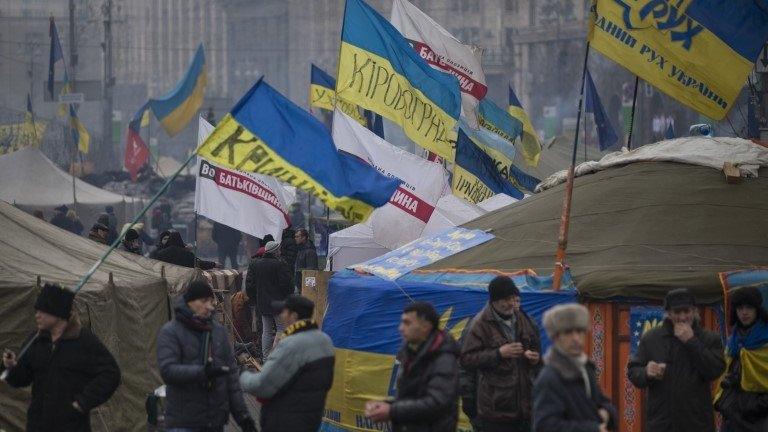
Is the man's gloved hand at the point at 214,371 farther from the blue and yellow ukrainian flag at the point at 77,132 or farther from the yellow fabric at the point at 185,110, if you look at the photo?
the blue and yellow ukrainian flag at the point at 77,132

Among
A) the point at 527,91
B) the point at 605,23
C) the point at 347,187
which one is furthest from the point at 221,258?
the point at 527,91

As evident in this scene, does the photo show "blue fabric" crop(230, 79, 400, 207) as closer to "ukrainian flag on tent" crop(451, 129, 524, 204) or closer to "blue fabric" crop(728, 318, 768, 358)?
"ukrainian flag on tent" crop(451, 129, 524, 204)

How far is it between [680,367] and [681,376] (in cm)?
5

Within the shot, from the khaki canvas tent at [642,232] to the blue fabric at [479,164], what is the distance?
435 centimetres

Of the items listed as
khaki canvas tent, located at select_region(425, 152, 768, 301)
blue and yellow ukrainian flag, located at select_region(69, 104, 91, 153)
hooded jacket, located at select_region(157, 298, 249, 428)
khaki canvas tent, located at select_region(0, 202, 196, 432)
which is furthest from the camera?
blue and yellow ukrainian flag, located at select_region(69, 104, 91, 153)

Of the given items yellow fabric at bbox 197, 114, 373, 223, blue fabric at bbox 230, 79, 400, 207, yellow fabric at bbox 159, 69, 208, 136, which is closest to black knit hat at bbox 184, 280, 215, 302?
yellow fabric at bbox 197, 114, 373, 223

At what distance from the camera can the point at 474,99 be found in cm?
2203

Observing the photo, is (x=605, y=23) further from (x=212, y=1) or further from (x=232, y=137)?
(x=212, y=1)

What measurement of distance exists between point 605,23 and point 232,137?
10.4 feet

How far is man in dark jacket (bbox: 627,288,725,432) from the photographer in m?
9.10

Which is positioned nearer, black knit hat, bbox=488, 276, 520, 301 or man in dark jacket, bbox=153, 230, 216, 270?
black knit hat, bbox=488, 276, 520, 301

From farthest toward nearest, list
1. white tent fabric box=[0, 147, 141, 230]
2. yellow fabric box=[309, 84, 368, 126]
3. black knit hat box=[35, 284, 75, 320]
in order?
white tent fabric box=[0, 147, 141, 230] < yellow fabric box=[309, 84, 368, 126] < black knit hat box=[35, 284, 75, 320]

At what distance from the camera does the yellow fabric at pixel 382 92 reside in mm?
17125

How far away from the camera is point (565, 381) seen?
6.95 meters
